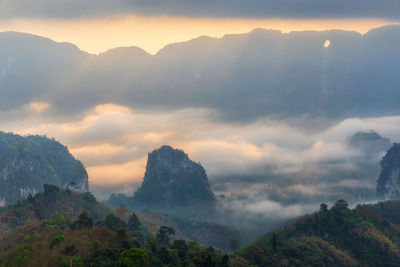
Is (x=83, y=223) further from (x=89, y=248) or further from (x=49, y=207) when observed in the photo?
(x=49, y=207)

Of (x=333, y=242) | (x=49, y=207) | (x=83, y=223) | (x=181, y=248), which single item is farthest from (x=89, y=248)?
(x=333, y=242)


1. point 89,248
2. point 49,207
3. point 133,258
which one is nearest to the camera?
point 133,258

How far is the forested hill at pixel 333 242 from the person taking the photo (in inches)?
4929

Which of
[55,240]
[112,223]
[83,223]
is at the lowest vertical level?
[55,240]

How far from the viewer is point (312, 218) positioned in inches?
5920

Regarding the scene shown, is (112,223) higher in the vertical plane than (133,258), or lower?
higher

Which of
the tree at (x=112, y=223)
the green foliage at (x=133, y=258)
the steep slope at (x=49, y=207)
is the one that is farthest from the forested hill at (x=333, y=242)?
the steep slope at (x=49, y=207)

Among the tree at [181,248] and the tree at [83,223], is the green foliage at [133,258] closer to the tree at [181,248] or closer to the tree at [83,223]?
the tree at [83,223]

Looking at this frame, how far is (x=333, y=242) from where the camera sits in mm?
139375

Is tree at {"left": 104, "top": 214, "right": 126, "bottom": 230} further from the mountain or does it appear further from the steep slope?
the steep slope

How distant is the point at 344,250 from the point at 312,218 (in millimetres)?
14364

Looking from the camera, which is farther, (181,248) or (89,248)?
(181,248)

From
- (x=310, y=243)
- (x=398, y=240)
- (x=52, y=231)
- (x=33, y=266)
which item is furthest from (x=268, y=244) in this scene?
(x=33, y=266)

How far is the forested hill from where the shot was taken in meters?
125
